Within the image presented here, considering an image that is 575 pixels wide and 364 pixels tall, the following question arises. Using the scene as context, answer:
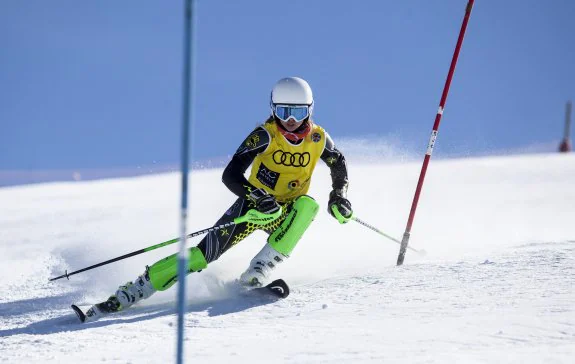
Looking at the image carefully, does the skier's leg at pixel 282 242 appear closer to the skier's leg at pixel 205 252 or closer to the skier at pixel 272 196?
the skier at pixel 272 196

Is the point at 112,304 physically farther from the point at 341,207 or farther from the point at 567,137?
the point at 567,137

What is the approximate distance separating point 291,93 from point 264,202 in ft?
2.86

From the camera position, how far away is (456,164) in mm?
19141

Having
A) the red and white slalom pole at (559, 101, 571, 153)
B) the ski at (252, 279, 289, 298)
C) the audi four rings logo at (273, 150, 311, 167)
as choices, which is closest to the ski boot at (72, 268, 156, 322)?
the ski at (252, 279, 289, 298)

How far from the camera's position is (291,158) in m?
6.03

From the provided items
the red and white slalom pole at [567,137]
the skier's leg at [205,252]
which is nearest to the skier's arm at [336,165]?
the skier's leg at [205,252]

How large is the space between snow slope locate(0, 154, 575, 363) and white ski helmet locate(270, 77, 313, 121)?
1363mm

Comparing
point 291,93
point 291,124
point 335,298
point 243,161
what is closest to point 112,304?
point 243,161

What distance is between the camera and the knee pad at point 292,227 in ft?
19.1

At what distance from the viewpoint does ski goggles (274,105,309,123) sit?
588 centimetres

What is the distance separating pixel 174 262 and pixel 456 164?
47.6 ft

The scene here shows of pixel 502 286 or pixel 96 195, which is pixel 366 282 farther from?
pixel 96 195

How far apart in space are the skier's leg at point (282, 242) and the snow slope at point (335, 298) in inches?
10.8

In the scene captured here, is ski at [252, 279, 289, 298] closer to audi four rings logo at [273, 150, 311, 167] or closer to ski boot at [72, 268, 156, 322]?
ski boot at [72, 268, 156, 322]
